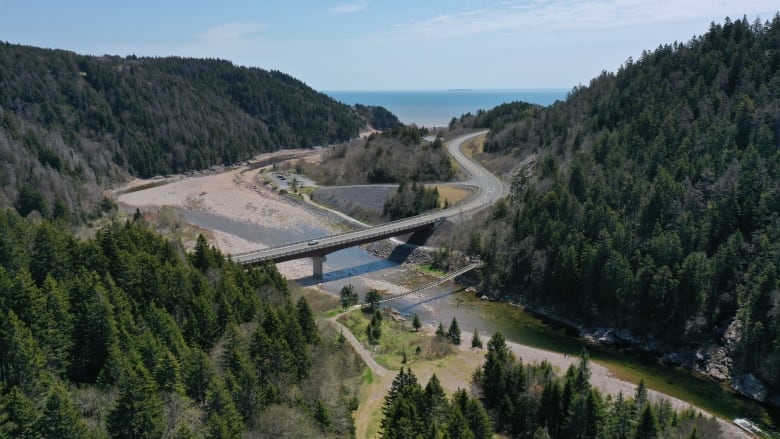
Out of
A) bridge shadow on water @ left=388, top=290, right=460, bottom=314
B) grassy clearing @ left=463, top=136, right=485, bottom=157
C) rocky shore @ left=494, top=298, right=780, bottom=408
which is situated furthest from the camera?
grassy clearing @ left=463, top=136, right=485, bottom=157

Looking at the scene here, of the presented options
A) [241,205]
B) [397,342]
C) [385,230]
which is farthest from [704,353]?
[241,205]

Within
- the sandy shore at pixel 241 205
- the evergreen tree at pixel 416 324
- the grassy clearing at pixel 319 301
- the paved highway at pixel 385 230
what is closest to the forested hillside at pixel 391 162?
the paved highway at pixel 385 230

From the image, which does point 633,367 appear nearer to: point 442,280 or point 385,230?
point 442,280

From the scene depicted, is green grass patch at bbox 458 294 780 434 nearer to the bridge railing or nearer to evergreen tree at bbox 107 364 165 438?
the bridge railing

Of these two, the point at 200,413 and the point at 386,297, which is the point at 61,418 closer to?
the point at 200,413

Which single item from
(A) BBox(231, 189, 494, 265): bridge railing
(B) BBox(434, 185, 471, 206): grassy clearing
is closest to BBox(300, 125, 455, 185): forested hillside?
(B) BBox(434, 185, 471, 206): grassy clearing
